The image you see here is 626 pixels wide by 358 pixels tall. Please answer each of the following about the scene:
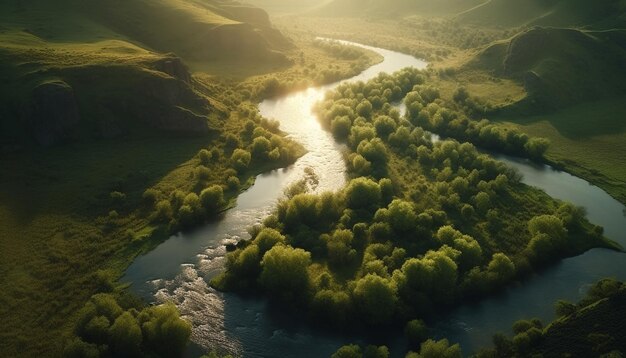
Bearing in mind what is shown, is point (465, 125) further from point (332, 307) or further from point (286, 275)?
point (332, 307)

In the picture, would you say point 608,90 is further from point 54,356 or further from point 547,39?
point 54,356

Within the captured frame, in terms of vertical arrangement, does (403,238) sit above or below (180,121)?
below

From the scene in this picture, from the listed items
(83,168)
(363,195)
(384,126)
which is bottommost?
(83,168)

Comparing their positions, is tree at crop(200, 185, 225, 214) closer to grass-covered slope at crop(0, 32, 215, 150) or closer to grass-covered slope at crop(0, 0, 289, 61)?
grass-covered slope at crop(0, 32, 215, 150)

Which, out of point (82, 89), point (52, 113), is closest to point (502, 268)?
point (52, 113)

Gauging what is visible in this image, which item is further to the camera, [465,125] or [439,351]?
[465,125]

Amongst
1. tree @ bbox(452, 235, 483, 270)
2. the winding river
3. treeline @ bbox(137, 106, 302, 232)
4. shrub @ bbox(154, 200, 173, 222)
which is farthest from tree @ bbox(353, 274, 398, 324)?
shrub @ bbox(154, 200, 173, 222)

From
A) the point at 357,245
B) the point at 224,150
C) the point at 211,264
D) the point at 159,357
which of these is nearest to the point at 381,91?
the point at 224,150

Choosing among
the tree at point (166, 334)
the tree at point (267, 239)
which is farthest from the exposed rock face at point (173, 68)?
the tree at point (166, 334)
